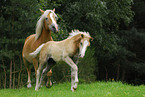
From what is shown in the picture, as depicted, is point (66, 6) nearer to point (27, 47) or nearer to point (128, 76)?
point (27, 47)

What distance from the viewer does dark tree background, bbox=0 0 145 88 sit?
1062 centimetres

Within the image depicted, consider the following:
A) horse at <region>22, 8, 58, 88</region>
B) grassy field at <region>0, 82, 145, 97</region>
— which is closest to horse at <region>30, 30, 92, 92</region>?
grassy field at <region>0, 82, 145, 97</region>

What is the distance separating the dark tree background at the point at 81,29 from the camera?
1062cm

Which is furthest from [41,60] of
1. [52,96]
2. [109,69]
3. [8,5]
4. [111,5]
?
[109,69]

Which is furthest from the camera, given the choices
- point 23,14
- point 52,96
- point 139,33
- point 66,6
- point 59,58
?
point 139,33

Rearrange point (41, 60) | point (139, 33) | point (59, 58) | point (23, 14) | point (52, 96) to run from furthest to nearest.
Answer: point (139, 33), point (23, 14), point (41, 60), point (59, 58), point (52, 96)

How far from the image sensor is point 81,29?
1709 centimetres

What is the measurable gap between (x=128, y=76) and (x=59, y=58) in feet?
62.2

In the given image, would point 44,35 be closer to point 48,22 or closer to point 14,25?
point 48,22

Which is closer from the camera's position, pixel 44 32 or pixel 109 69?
pixel 44 32

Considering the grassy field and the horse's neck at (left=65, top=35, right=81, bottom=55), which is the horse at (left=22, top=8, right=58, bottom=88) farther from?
the horse's neck at (left=65, top=35, right=81, bottom=55)

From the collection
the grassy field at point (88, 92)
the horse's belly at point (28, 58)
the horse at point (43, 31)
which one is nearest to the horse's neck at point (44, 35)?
the horse at point (43, 31)

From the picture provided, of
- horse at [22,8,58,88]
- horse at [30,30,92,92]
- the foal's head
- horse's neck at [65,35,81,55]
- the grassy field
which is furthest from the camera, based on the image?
horse at [22,8,58,88]

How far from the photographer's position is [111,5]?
1744 centimetres
